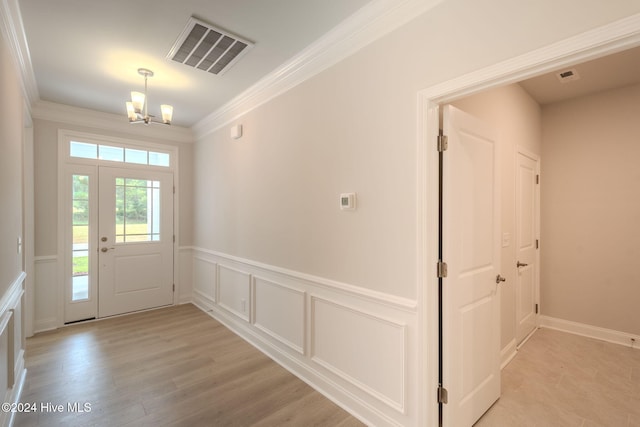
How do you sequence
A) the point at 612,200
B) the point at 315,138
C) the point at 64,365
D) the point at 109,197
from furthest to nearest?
the point at 109,197
the point at 612,200
the point at 64,365
the point at 315,138

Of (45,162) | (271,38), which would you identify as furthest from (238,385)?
(45,162)

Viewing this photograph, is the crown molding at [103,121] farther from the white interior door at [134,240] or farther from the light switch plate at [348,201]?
the light switch plate at [348,201]

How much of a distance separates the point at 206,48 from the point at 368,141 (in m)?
1.60

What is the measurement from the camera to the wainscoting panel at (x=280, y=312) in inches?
107

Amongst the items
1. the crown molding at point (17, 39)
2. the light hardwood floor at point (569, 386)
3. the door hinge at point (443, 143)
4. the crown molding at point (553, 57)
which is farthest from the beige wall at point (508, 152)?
the crown molding at point (17, 39)

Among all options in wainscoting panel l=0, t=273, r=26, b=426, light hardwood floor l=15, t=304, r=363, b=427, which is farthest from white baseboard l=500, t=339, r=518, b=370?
wainscoting panel l=0, t=273, r=26, b=426

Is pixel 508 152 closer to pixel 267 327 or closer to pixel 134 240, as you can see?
pixel 267 327

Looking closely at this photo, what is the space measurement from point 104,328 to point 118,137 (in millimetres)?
2658

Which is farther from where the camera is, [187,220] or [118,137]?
[187,220]

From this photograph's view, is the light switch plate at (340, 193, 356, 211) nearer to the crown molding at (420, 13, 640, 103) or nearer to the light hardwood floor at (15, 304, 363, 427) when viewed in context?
the crown molding at (420, 13, 640, 103)

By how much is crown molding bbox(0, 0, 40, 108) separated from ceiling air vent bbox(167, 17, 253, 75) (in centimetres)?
95

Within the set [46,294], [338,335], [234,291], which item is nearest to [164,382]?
[234,291]

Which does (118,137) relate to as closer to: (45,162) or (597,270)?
(45,162)

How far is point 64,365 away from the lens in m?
2.86
